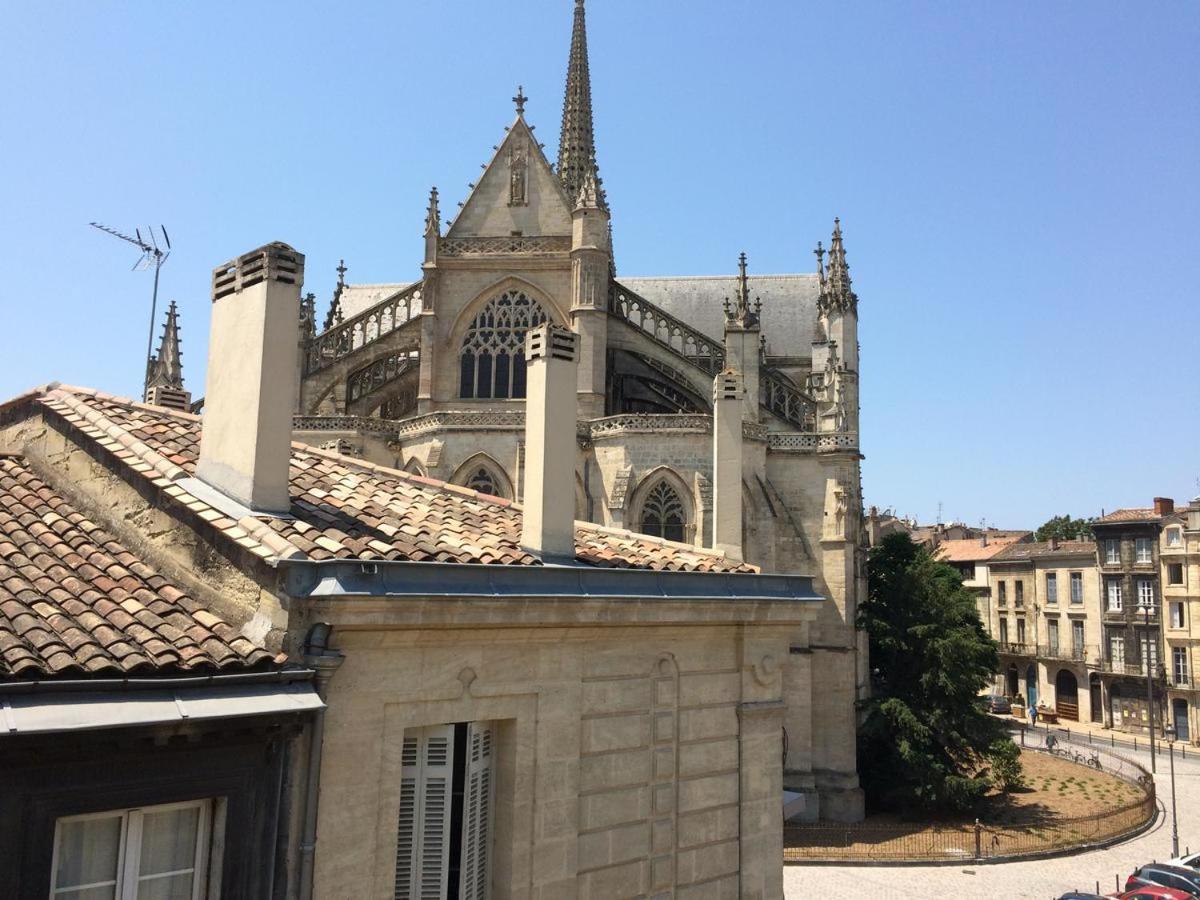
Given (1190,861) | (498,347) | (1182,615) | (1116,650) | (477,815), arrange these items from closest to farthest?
(477,815), (1190,861), (498,347), (1182,615), (1116,650)

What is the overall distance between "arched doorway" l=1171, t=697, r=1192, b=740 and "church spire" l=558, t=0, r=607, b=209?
37.5 m

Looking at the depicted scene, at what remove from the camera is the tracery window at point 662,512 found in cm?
2747

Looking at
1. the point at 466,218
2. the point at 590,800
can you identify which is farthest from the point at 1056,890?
the point at 466,218

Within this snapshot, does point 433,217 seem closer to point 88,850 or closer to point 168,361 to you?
point 168,361

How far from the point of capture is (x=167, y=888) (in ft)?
16.9

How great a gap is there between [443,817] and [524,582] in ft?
5.49

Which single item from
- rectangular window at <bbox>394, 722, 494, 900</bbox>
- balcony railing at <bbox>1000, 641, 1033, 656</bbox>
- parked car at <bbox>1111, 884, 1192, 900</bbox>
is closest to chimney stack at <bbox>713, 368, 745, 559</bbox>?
rectangular window at <bbox>394, 722, 494, 900</bbox>

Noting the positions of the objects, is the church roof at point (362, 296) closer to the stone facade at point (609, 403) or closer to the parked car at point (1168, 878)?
the stone facade at point (609, 403)

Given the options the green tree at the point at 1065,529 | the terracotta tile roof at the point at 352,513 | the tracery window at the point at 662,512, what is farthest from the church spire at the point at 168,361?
the green tree at the point at 1065,529

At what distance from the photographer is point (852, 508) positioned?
29.9 m

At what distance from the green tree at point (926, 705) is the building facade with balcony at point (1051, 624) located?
21.0 meters

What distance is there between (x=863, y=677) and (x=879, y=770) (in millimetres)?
3127

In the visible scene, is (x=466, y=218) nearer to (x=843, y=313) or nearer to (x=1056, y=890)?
(x=843, y=313)

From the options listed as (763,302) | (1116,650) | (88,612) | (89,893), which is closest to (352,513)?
(88,612)
